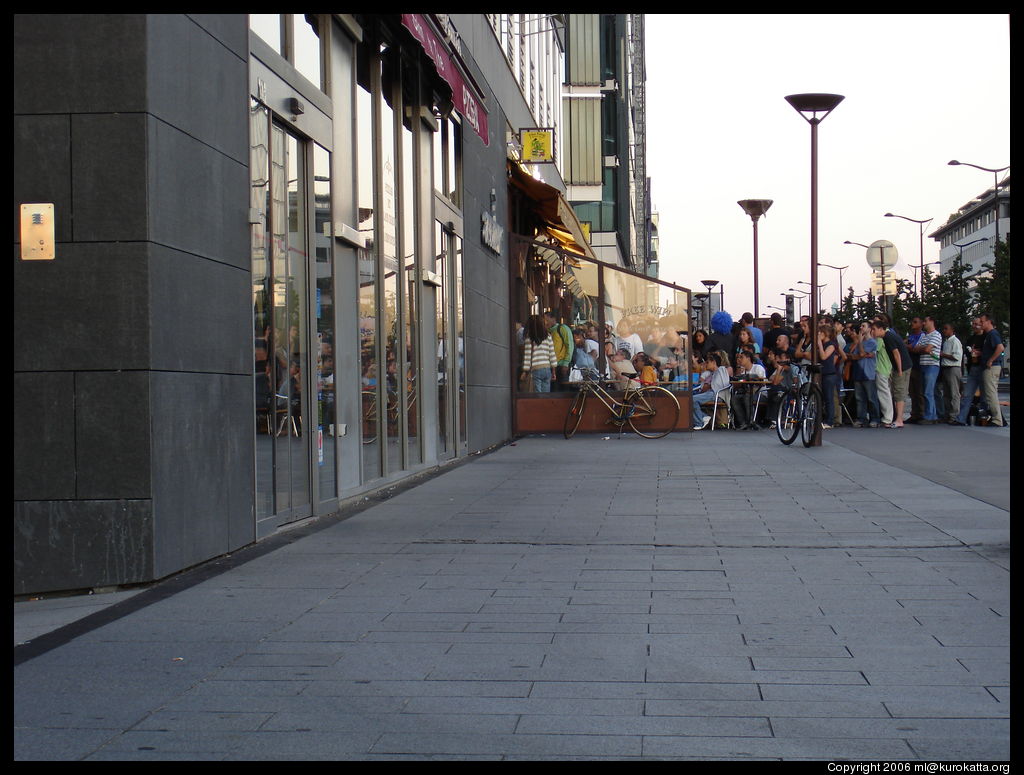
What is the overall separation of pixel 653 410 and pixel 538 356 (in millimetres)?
1933

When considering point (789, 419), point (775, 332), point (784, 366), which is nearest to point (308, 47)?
point (789, 419)

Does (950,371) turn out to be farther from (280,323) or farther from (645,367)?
(280,323)

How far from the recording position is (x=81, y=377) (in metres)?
6.27

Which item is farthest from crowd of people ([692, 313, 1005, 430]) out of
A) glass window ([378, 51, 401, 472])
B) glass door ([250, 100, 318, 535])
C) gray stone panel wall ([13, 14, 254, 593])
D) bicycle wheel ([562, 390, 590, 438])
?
gray stone panel wall ([13, 14, 254, 593])

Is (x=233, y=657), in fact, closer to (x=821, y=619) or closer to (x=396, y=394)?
(x=821, y=619)

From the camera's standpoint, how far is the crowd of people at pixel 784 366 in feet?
64.4

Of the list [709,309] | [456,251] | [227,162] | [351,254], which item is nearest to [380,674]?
[227,162]

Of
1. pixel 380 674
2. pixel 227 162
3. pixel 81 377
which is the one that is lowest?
pixel 380 674

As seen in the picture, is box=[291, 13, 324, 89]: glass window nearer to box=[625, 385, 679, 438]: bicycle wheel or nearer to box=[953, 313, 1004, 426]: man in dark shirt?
box=[625, 385, 679, 438]: bicycle wheel

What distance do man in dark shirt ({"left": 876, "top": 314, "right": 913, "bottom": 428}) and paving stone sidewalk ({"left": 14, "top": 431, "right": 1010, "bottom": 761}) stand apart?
12482 mm

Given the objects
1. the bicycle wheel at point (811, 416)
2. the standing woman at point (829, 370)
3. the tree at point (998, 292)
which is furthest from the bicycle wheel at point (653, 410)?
the tree at point (998, 292)

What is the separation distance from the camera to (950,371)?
21.8 meters

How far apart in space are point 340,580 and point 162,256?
184cm

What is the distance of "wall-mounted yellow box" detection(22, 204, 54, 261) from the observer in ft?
20.4
